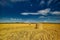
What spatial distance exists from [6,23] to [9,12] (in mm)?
145

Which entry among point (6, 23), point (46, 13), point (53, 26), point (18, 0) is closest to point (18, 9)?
point (18, 0)

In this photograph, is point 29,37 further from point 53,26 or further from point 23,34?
point 53,26

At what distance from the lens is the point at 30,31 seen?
1.38 metres

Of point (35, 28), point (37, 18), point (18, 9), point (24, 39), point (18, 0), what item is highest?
point (18, 0)

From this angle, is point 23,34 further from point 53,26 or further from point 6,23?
point 53,26

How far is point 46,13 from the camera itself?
1386 millimetres

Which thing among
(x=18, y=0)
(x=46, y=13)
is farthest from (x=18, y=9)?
(x=46, y=13)

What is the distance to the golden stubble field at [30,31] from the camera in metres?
1.37

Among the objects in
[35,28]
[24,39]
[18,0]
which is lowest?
[24,39]

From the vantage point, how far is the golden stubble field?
137cm

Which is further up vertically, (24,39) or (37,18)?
(37,18)

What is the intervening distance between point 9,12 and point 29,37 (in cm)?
41

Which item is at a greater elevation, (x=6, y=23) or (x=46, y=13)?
(x=46, y=13)

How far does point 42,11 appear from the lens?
1.37m
